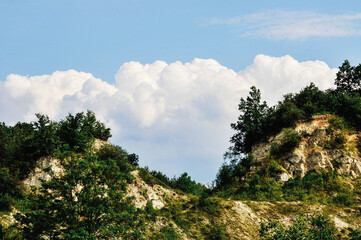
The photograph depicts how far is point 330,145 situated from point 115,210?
47.6 m

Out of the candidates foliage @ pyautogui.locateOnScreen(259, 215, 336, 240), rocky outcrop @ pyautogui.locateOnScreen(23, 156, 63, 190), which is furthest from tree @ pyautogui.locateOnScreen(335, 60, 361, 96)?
rocky outcrop @ pyautogui.locateOnScreen(23, 156, 63, 190)

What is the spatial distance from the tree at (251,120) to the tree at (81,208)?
47612 millimetres

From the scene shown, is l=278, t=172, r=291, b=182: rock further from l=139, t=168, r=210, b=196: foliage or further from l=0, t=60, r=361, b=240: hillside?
l=139, t=168, r=210, b=196: foliage

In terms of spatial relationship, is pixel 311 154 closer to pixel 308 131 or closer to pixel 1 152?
pixel 308 131

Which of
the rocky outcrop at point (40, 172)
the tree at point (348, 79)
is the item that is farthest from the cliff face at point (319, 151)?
the rocky outcrop at point (40, 172)

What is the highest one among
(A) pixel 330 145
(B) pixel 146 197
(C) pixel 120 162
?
(A) pixel 330 145

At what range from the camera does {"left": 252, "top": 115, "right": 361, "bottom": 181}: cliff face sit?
61.0 m

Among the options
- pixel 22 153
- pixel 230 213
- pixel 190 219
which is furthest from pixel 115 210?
pixel 22 153

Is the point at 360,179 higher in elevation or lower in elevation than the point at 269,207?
higher

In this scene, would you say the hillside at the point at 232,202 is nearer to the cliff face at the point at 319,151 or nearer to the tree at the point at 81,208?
the cliff face at the point at 319,151

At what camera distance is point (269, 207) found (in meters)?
50.1

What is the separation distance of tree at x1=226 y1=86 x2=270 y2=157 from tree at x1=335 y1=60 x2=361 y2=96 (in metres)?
20.3

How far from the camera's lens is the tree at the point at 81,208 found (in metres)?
28.4

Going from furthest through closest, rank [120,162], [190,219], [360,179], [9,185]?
[360,179] → [120,162] → [190,219] → [9,185]
